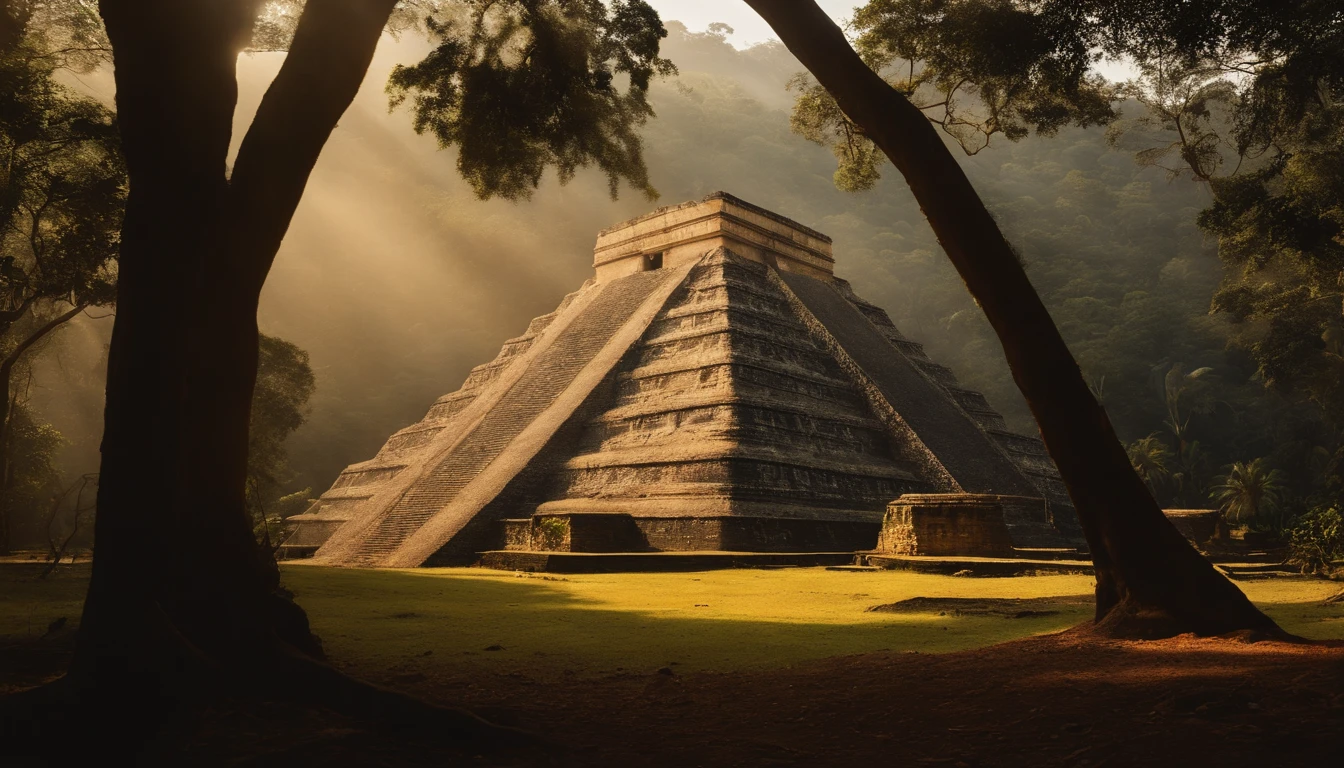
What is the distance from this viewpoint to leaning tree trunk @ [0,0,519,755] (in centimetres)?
300

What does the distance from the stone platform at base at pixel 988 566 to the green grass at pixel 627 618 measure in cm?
47

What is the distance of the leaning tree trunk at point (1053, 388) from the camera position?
4.36m

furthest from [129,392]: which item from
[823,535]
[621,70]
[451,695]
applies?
[823,535]

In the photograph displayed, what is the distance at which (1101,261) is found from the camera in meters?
45.8

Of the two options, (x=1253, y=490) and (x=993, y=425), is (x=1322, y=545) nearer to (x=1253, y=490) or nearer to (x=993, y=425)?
(x=993, y=425)

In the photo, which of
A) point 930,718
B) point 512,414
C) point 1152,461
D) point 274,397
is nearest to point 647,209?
point 1152,461

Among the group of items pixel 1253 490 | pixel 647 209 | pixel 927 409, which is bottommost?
pixel 1253 490

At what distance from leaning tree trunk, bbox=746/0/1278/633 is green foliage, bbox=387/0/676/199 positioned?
2980 millimetres

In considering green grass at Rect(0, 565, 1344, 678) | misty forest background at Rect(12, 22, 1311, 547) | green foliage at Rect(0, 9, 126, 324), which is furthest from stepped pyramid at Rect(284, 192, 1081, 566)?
misty forest background at Rect(12, 22, 1311, 547)

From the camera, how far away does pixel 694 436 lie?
1655 cm

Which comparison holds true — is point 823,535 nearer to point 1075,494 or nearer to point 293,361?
point 1075,494

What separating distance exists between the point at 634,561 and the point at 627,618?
609 cm

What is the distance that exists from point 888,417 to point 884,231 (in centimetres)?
3589

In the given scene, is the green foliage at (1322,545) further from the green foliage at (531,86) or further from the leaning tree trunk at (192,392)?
the leaning tree trunk at (192,392)
